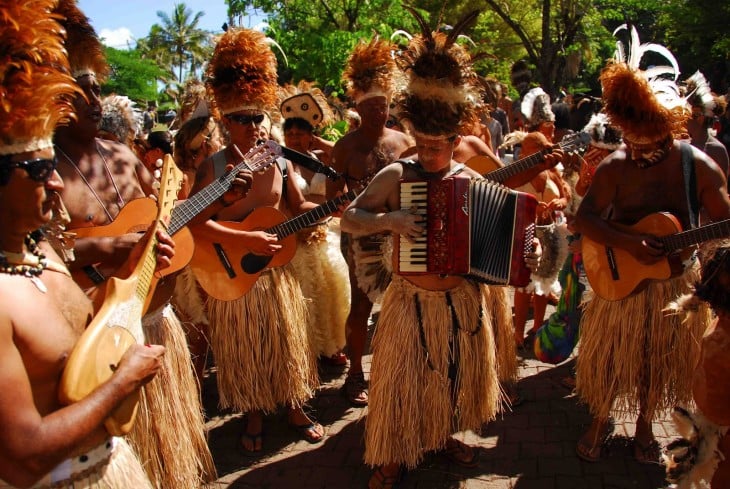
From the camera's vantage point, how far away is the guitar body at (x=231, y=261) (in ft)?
12.7

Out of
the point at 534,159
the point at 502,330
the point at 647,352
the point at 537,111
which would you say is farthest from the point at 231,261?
the point at 537,111

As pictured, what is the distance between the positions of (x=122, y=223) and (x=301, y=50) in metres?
9.79

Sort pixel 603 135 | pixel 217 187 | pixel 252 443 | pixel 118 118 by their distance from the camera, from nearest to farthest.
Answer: pixel 217 187 → pixel 252 443 → pixel 603 135 → pixel 118 118

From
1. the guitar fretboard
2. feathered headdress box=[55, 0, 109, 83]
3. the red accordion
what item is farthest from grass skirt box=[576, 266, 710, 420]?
feathered headdress box=[55, 0, 109, 83]

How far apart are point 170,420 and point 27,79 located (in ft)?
6.68

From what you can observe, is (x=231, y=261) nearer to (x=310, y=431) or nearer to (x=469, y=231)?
(x=310, y=431)

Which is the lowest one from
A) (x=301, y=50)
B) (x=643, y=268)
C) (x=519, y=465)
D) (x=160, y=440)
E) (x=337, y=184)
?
(x=519, y=465)

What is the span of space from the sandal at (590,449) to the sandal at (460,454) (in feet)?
2.09

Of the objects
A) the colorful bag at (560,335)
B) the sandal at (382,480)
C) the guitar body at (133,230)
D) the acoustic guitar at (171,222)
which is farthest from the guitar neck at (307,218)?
the colorful bag at (560,335)

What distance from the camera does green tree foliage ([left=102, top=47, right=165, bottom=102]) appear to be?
27.8 meters

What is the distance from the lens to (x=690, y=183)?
3.42 meters

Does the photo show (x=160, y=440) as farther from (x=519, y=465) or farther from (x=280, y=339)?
(x=519, y=465)

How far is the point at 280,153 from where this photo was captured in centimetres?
383

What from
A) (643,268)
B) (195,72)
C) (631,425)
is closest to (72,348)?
(643,268)
